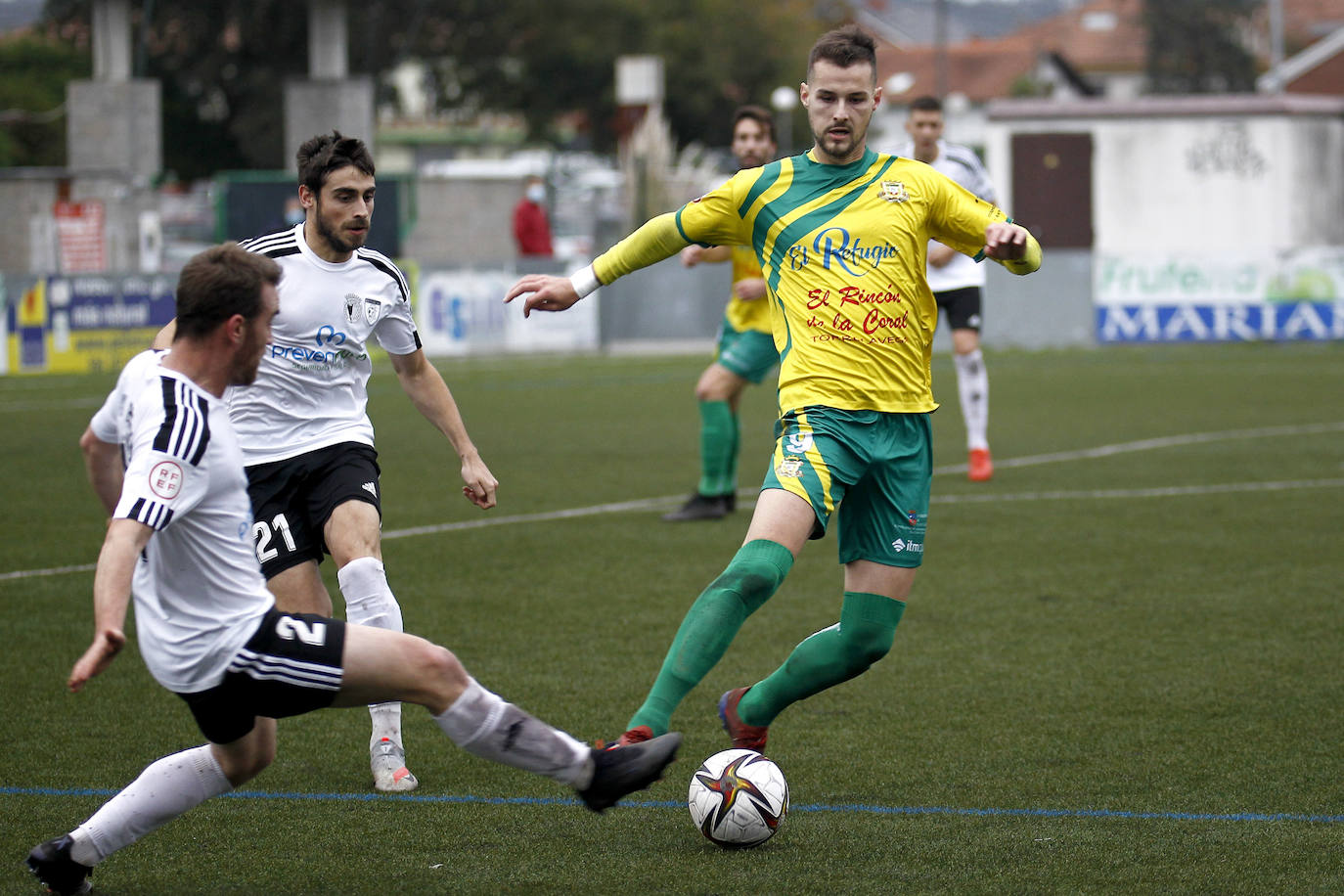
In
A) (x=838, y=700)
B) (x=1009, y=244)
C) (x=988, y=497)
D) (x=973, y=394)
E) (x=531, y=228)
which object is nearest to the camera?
(x=1009, y=244)

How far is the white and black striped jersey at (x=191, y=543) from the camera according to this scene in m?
3.72

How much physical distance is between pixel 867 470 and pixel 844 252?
2.04 ft

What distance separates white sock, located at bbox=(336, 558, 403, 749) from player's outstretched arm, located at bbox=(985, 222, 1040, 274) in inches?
77.3

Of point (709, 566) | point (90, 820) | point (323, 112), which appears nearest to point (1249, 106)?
point (323, 112)

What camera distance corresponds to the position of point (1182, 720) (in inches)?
229

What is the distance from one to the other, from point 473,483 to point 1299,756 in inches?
104

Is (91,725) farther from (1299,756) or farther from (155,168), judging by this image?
(155,168)

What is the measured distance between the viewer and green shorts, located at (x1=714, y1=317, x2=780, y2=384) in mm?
9891

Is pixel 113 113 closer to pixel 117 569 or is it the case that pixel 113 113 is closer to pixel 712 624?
pixel 712 624

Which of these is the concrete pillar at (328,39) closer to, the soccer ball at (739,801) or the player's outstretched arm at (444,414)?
the player's outstretched arm at (444,414)

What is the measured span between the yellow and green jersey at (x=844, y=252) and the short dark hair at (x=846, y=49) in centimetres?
29

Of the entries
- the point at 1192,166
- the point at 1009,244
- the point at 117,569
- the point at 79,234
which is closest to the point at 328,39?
the point at 79,234

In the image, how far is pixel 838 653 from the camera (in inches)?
193

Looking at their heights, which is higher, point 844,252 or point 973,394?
point 844,252
